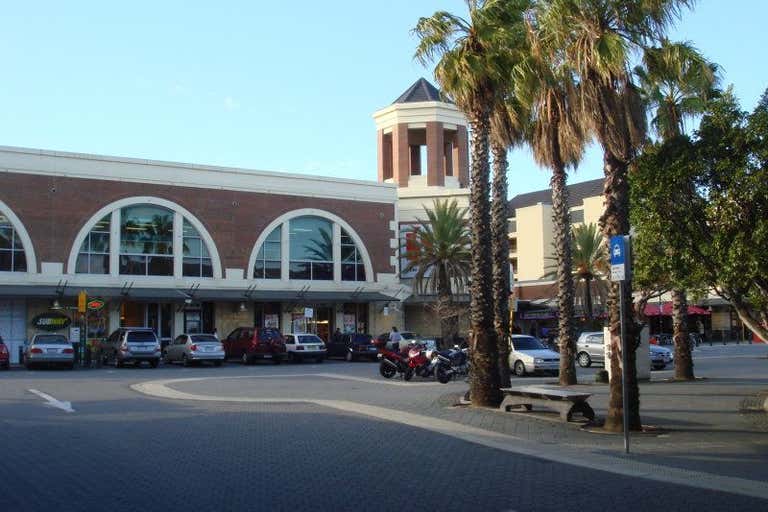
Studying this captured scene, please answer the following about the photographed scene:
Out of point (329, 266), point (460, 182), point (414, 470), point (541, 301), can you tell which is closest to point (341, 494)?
point (414, 470)

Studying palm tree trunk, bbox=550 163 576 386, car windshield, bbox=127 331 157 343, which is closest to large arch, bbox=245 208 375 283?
car windshield, bbox=127 331 157 343

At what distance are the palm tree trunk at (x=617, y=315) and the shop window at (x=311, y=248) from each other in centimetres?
3374

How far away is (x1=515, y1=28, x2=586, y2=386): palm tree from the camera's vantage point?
15.3m

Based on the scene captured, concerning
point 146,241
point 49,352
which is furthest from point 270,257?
point 49,352

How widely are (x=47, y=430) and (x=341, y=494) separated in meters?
7.25

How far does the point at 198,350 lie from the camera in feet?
117

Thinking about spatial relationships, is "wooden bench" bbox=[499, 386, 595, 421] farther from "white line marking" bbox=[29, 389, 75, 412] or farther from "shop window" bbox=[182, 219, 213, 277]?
"shop window" bbox=[182, 219, 213, 277]

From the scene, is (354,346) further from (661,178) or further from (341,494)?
(341,494)

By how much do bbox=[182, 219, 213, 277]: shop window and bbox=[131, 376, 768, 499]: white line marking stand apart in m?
25.6

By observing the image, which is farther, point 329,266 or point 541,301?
point 541,301

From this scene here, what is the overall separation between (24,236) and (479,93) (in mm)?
28079

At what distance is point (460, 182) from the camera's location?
54.1 metres

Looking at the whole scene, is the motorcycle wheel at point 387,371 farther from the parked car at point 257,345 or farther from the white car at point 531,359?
the parked car at point 257,345

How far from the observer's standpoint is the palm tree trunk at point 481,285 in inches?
677
